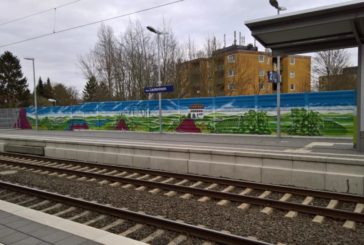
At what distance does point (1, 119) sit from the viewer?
40156mm

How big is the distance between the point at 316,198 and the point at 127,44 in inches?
1505

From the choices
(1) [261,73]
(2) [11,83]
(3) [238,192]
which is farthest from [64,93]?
(3) [238,192]

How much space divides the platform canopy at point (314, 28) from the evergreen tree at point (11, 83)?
71870 millimetres

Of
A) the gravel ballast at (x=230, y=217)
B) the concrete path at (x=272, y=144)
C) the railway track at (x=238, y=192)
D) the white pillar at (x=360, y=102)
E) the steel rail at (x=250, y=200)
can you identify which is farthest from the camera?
the concrete path at (x=272, y=144)

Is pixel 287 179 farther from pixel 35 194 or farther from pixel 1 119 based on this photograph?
pixel 1 119

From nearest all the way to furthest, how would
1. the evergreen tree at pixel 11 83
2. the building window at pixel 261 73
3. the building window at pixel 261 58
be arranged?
the building window at pixel 261 73, the building window at pixel 261 58, the evergreen tree at pixel 11 83

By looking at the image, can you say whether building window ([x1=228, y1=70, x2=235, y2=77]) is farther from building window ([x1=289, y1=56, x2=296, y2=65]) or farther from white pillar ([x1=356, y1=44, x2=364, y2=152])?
building window ([x1=289, y1=56, x2=296, y2=65])

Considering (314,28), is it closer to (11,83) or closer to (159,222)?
(159,222)

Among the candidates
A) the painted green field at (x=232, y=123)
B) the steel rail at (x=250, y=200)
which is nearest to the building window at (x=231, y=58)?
the painted green field at (x=232, y=123)

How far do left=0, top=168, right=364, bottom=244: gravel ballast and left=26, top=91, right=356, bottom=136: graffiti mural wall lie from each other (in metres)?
12.1

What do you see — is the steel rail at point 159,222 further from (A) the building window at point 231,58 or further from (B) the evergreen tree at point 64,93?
(B) the evergreen tree at point 64,93

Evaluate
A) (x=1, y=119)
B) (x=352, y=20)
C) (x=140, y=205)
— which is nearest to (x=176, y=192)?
(x=140, y=205)

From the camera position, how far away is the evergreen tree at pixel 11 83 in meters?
72.8

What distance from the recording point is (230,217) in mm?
6629
